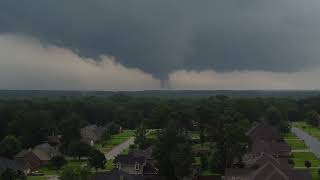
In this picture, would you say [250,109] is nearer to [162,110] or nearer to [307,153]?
[162,110]

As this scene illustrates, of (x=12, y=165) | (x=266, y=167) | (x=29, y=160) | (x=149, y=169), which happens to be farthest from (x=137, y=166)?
(x=266, y=167)

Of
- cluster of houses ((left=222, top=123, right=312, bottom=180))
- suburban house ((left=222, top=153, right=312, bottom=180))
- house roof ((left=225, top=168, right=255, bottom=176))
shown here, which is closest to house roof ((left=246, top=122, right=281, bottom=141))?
cluster of houses ((left=222, top=123, right=312, bottom=180))

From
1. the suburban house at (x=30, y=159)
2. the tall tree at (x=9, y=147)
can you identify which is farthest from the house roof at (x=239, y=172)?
the tall tree at (x=9, y=147)

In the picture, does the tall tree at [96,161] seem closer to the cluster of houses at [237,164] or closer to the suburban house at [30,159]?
the cluster of houses at [237,164]

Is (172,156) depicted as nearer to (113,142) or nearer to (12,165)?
(12,165)

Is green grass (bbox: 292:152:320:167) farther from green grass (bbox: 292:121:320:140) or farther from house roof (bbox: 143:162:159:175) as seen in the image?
green grass (bbox: 292:121:320:140)

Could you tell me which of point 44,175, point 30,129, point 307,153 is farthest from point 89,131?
point 307,153
